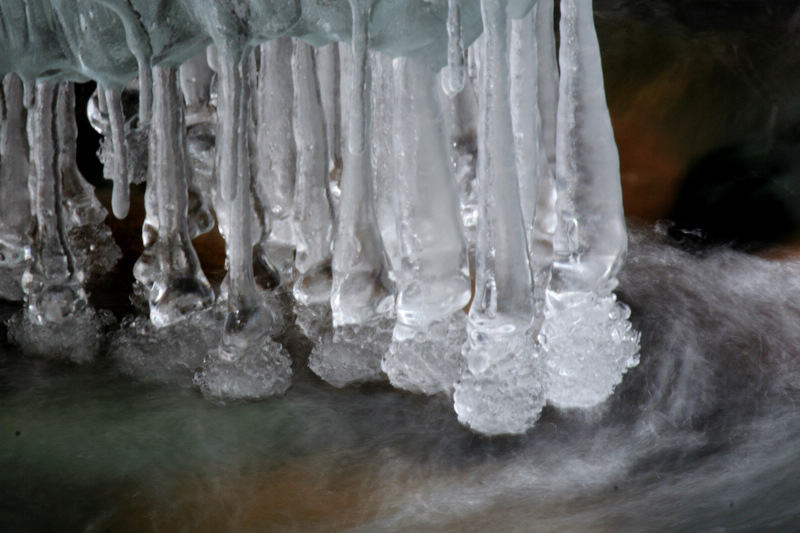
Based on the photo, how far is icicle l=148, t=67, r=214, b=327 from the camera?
833 mm

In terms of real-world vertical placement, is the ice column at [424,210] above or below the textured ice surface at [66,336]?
above

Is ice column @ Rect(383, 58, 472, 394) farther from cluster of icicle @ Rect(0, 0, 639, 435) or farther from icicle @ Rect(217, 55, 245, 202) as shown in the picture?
icicle @ Rect(217, 55, 245, 202)

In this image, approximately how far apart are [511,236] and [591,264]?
87 mm

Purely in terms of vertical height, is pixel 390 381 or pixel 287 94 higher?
pixel 287 94

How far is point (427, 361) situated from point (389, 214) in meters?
0.14

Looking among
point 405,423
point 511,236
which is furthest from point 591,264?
point 405,423

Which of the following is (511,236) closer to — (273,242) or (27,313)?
(273,242)

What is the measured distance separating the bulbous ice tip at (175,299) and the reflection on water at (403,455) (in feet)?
0.24

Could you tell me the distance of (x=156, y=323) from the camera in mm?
883

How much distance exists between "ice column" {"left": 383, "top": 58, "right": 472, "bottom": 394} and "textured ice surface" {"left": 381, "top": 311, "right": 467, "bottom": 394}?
0.03m

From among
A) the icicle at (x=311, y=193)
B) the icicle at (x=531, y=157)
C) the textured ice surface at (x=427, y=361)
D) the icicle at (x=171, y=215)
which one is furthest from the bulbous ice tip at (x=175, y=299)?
the icicle at (x=531, y=157)

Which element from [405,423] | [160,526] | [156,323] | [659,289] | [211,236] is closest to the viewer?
[160,526]

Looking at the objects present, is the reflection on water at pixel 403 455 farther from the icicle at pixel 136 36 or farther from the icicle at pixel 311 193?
the icicle at pixel 136 36

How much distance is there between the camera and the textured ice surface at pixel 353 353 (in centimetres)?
86
